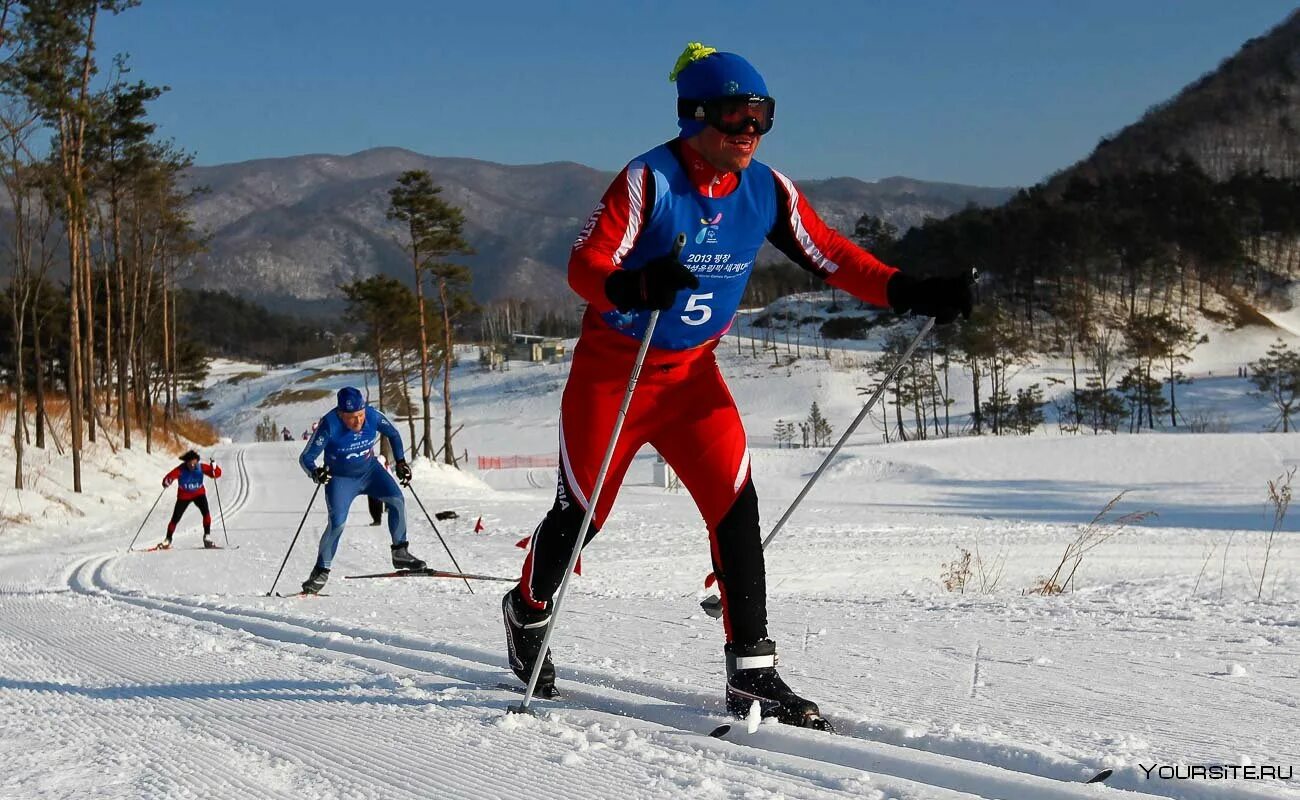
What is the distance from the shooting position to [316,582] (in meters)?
9.11

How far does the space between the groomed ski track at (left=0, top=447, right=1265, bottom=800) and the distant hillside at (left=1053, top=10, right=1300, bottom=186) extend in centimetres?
17043

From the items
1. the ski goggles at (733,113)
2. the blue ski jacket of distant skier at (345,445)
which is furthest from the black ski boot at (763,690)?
the blue ski jacket of distant skier at (345,445)

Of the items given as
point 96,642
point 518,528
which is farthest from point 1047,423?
point 96,642

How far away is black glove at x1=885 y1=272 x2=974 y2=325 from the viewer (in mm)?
3750

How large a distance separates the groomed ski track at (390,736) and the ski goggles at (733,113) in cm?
190

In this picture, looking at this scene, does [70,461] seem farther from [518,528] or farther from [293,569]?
[293,569]

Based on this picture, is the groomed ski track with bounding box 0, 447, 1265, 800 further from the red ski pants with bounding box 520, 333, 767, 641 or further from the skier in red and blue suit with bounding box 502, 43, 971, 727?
the red ski pants with bounding box 520, 333, 767, 641

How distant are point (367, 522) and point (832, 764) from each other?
17.2m

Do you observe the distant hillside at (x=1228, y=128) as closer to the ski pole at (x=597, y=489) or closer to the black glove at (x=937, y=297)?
the black glove at (x=937, y=297)

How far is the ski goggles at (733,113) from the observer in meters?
3.58

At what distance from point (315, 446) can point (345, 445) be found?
32cm

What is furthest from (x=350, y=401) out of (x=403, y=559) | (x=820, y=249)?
(x=820, y=249)

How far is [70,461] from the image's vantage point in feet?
86.7

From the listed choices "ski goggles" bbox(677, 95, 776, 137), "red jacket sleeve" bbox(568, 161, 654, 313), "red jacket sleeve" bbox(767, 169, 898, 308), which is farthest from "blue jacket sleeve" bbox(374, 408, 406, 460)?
"ski goggles" bbox(677, 95, 776, 137)
